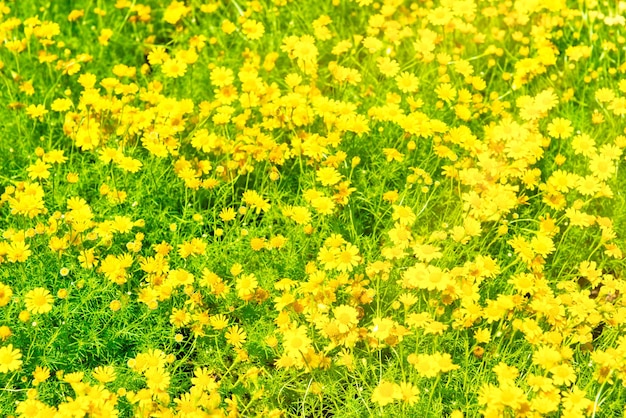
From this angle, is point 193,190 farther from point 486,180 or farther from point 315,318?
point 486,180

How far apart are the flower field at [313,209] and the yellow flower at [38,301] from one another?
15 millimetres

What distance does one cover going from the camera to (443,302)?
9.48 feet

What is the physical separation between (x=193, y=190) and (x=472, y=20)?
1.74 meters

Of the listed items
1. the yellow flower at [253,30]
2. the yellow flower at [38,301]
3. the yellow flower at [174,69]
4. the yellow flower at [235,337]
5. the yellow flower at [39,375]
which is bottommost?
the yellow flower at [39,375]

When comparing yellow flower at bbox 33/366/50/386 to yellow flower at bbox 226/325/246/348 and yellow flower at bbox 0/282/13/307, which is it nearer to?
yellow flower at bbox 0/282/13/307

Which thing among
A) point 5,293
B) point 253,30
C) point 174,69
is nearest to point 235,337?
point 5,293

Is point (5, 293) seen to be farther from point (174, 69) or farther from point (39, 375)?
point (174, 69)

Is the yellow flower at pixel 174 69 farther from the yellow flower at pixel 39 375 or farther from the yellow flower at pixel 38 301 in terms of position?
the yellow flower at pixel 39 375

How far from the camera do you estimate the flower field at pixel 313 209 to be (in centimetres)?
279

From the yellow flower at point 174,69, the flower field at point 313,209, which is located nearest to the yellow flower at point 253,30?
the flower field at point 313,209

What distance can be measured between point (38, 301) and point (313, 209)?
43.7 inches

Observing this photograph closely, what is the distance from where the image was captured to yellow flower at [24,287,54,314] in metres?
2.79

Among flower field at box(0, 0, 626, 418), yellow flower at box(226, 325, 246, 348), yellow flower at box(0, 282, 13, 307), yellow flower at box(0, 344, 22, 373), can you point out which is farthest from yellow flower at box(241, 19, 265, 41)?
yellow flower at box(0, 344, 22, 373)

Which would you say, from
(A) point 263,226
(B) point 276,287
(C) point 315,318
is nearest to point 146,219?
(A) point 263,226
